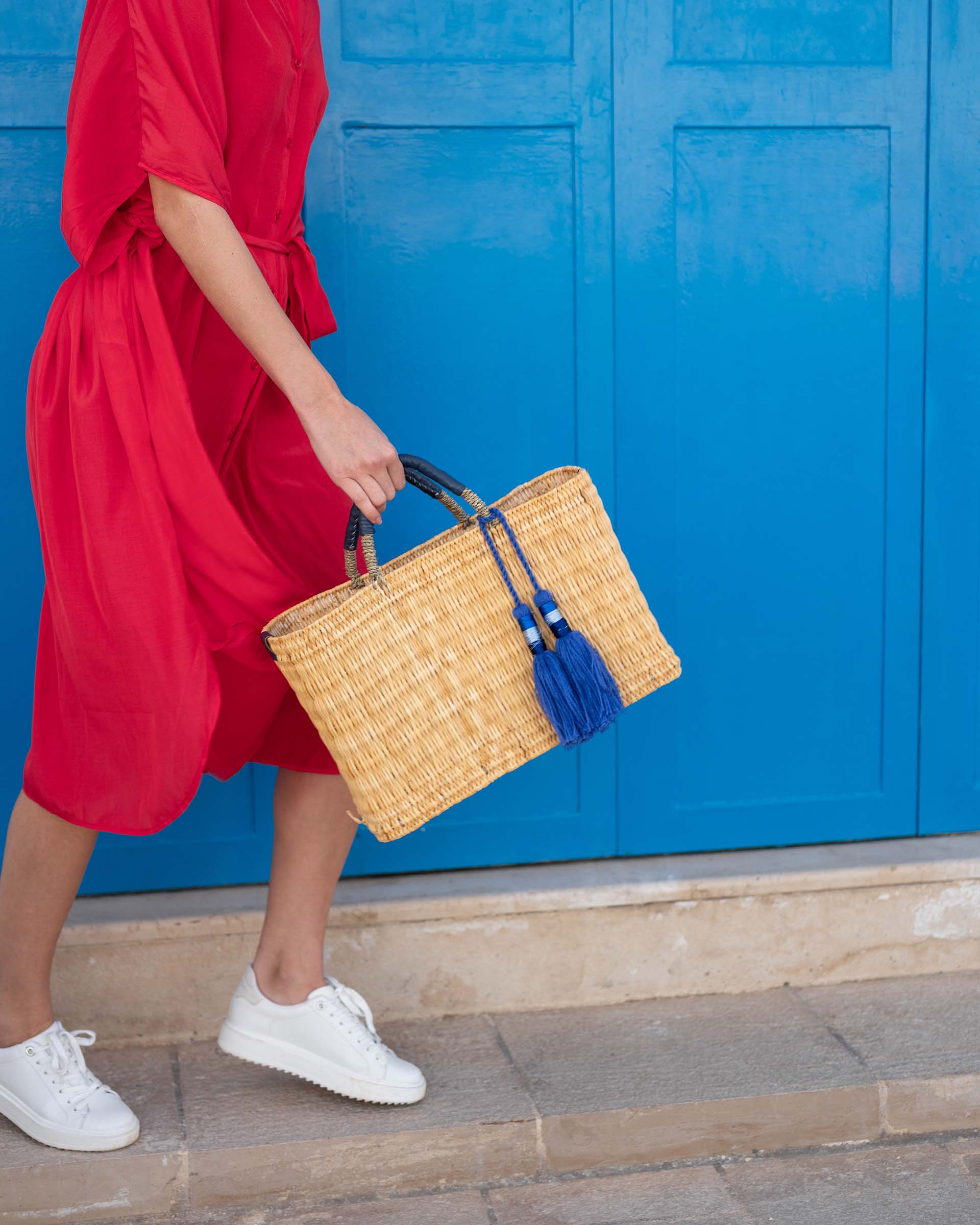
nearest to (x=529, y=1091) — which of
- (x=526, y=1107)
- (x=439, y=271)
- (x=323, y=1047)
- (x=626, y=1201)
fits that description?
(x=526, y=1107)

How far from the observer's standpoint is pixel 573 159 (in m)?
2.41

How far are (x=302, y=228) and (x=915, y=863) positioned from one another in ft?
5.39

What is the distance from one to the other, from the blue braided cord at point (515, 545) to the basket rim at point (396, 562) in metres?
0.01

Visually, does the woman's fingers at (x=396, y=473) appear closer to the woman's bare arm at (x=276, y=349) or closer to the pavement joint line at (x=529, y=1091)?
the woman's bare arm at (x=276, y=349)

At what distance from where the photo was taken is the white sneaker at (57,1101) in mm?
1886

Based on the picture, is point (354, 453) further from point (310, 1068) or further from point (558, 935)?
point (558, 935)

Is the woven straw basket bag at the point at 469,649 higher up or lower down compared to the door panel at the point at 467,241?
lower down

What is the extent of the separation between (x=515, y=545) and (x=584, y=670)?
192 mm

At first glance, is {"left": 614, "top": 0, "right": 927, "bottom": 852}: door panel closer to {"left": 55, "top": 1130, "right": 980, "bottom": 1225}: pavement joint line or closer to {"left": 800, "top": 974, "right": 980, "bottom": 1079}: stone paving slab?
{"left": 800, "top": 974, "right": 980, "bottom": 1079}: stone paving slab

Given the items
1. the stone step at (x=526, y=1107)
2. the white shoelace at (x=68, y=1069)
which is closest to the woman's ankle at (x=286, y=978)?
the stone step at (x=526, y=1107)

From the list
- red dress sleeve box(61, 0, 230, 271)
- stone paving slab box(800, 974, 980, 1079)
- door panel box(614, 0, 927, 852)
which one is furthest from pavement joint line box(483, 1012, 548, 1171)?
red dress sleeve box(61, 0, 230, 271)

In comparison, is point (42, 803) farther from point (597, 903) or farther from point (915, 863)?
point (915, 863)

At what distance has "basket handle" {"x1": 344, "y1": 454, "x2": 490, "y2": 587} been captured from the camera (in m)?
1.71

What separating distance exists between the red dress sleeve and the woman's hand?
0.99 ft
